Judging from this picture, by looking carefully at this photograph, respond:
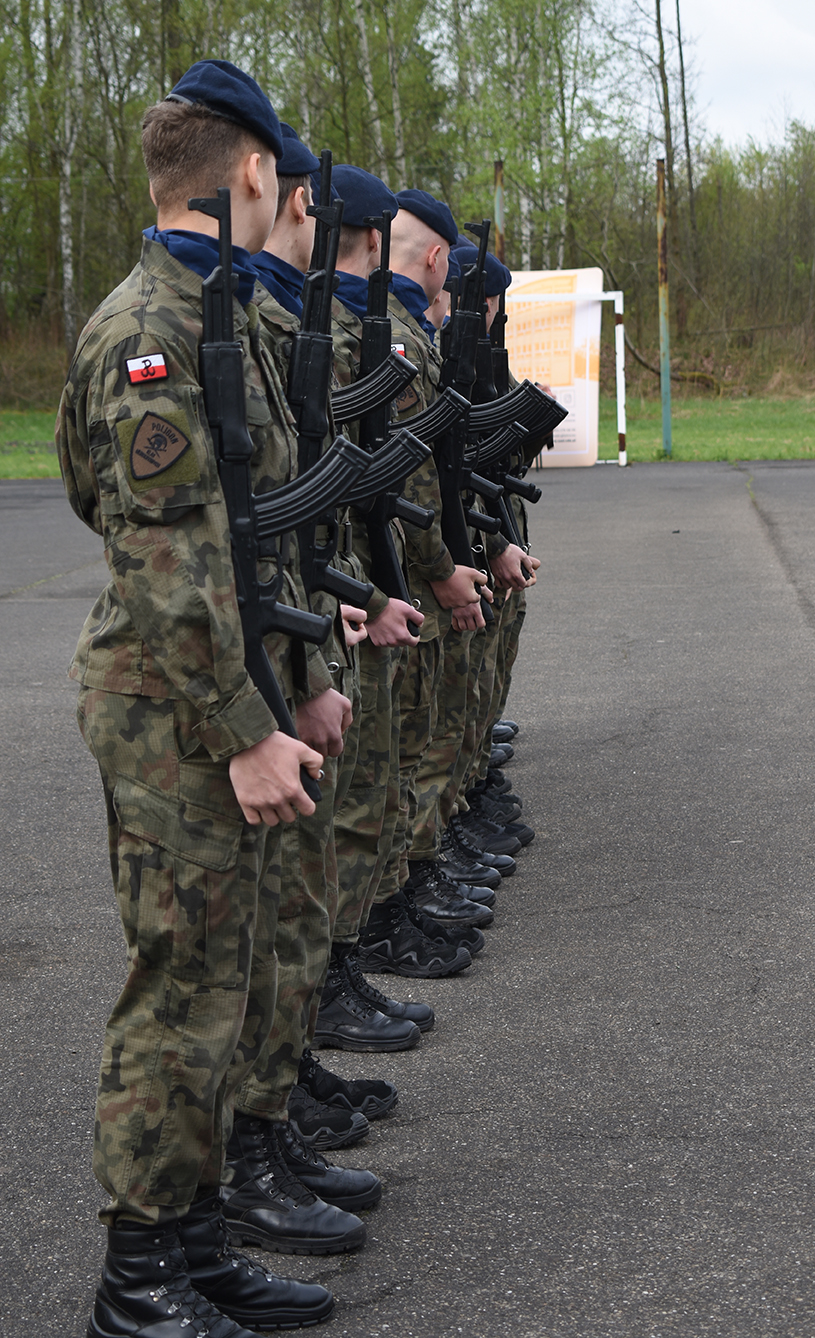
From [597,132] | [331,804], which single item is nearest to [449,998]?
[331,804]

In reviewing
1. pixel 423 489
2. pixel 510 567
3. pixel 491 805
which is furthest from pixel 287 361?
pixel 491 805

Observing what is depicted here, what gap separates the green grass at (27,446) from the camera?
21641 millimetres

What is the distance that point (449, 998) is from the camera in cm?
391

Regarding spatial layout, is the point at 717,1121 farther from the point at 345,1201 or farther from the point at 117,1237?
the point at 117,1237

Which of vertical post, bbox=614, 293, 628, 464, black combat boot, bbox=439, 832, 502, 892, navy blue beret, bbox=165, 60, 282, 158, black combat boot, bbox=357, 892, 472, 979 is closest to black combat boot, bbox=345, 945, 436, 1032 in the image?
black combat boot, bbox=357, 892, 472, 979

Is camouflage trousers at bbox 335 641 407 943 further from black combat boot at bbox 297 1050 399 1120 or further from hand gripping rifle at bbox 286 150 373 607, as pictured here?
hand gripping rifle at bbox 286 150 373 607

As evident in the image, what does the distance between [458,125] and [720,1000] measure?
34271 mm

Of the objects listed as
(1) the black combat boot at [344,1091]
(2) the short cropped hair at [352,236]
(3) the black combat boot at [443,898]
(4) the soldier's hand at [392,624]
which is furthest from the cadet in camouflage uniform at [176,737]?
(3) the black combat boot at [443,898]

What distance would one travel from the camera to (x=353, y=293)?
3.77m

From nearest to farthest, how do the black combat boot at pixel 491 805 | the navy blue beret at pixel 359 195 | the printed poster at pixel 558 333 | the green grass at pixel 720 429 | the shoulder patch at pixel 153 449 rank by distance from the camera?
the shoulder patch at pixel 153 449 → the navy blue beret at pixel 359 195 → the black combat boot at pixel 491 805 → the printed poster at pixel 558 333 → the green grass at pixel 720 429

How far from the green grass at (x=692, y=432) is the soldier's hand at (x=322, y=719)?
60.2 ft

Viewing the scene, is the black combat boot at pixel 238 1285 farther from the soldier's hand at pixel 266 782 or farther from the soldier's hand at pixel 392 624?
the soldier's hand at pixel 392 624

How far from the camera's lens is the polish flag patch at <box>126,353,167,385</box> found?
2.15 metres

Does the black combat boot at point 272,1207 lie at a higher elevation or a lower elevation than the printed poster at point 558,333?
lower
